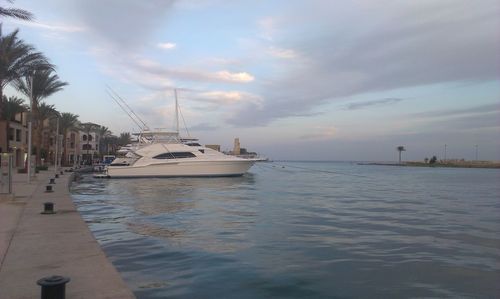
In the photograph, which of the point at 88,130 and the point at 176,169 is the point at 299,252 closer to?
the point at 176,169

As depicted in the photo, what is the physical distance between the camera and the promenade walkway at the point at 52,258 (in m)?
5.62

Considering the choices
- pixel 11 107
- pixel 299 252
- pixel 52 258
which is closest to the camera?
pixel 52 258

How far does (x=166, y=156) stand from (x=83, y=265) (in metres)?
40.7

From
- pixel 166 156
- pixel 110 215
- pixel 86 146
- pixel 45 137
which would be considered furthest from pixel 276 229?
pixel 86 146

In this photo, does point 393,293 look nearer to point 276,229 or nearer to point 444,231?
point 276,229

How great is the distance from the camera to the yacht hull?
46.1m

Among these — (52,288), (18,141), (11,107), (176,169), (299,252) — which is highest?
(11,107)

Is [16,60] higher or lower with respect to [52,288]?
higher

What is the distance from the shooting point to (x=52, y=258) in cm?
730

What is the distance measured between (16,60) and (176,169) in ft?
58.2

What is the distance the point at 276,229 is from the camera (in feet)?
43.6

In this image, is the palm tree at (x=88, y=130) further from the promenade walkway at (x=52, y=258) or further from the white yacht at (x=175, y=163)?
the promenade walkway at (x=52, y=258)

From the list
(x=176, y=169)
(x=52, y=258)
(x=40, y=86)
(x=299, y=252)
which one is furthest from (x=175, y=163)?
(x=52, y=258)

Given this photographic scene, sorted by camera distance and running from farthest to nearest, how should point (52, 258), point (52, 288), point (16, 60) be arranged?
point (16, 60) < point (52, 258) < point (52, 288)
